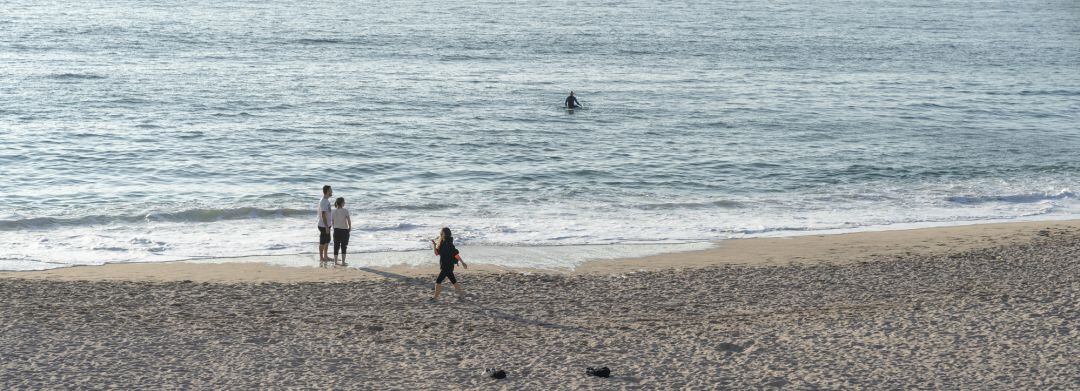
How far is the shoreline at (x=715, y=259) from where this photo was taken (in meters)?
16.3

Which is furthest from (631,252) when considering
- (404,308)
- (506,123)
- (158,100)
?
(158,100)

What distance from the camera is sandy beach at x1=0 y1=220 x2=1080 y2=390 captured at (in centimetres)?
1130

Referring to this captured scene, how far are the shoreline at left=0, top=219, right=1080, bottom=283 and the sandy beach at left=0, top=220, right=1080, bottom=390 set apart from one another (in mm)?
100

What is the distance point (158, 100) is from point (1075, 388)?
117ft

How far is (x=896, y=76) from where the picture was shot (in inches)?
2077

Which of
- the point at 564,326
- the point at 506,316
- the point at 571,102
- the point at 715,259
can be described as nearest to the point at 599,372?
the point at 564,326

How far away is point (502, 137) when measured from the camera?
111ft

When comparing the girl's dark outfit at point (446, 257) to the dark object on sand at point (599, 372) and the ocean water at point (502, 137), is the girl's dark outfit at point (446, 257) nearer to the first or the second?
the ocean water at point (502, 137)

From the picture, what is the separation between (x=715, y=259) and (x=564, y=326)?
5.63 m

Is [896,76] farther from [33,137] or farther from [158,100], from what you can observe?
[33,137]

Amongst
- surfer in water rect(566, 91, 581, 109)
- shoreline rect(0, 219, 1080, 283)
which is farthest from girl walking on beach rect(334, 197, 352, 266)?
surfer in water rect(566, 91, 581, 109)

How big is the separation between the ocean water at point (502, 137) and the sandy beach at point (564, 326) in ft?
8.80

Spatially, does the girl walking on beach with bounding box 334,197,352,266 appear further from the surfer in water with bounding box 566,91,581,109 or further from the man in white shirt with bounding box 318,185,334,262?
the surfer in water with bounding box 566,91,581,109

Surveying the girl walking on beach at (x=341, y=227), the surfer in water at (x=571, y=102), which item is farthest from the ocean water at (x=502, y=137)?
the girl walking on beach at (x=341, y=227)
